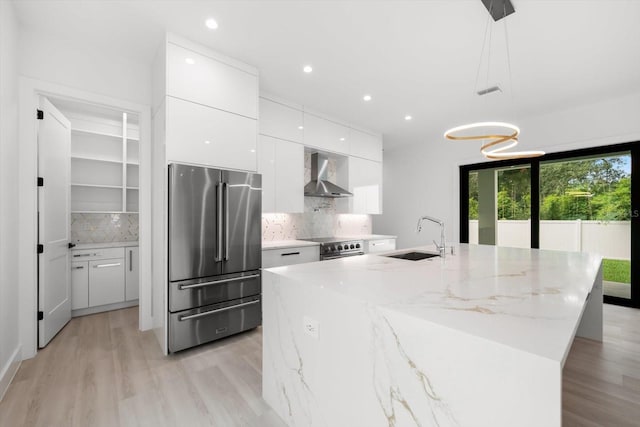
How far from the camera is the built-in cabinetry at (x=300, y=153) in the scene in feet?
11.9

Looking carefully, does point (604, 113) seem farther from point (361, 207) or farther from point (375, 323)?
point (375, 323)

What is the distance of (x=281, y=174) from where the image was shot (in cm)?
375

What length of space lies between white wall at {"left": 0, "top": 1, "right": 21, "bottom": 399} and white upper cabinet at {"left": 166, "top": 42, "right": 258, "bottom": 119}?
104 cm

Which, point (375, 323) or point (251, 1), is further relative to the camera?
point (251, 1)

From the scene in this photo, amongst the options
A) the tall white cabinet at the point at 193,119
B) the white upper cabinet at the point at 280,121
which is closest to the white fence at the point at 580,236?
the white upper cabinet at the point at 280,121

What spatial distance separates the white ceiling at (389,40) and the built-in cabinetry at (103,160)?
4.89 feet

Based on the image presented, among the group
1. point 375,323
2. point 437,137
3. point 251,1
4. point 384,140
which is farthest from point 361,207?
point 375,323

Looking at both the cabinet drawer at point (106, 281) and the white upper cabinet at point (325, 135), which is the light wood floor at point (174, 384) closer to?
the cabinet drawer at point (106, 281)

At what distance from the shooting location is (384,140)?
5.70 m

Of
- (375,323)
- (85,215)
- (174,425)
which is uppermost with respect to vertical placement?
(85,215)

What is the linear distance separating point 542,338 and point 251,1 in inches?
99.7

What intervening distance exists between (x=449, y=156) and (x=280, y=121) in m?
3.26

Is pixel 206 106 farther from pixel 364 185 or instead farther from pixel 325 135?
pixel 364 185

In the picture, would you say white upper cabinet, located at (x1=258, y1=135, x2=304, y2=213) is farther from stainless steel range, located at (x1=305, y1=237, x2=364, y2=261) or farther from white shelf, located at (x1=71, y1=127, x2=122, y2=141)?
white shelf, located at (x1=71, y1=127, x2=122, y2=141)
